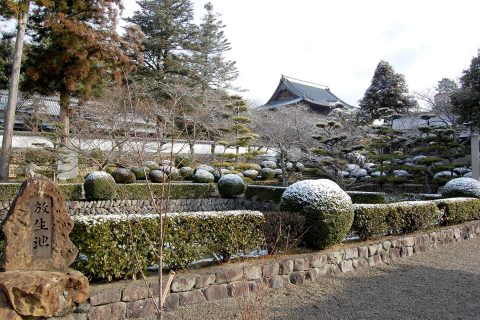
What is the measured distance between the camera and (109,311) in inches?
139

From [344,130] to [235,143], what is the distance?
5.35 m

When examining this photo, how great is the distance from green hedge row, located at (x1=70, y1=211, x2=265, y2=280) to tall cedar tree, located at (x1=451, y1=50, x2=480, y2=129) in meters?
13.0

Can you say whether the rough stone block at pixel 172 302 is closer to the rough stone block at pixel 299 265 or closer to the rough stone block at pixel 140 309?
the rough stone block at pixel 140 309

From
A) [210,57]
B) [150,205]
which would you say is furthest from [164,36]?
[150,205]

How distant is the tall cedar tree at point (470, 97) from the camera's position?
14.6 metres

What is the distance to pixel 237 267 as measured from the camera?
14.7 ft

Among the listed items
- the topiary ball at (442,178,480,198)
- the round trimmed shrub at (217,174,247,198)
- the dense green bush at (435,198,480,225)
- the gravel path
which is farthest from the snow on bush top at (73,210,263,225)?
the round trimmed shrub at (217,174,247,198)

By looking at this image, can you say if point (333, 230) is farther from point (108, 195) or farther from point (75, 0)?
point (75, 0)

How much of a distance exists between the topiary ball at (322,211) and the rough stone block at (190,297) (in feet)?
6.39

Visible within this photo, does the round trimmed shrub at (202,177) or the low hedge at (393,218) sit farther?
the round trimmed shrub at (202,177)

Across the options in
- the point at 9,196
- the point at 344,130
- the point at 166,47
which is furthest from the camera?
the point at 166,47

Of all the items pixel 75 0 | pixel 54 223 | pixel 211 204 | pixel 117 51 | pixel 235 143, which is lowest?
pixel 211 204

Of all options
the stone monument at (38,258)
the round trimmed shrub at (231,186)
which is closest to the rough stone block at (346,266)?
the stone monument at (38,258)

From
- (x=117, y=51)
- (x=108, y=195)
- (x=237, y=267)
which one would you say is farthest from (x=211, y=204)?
(x=237, y=267)
